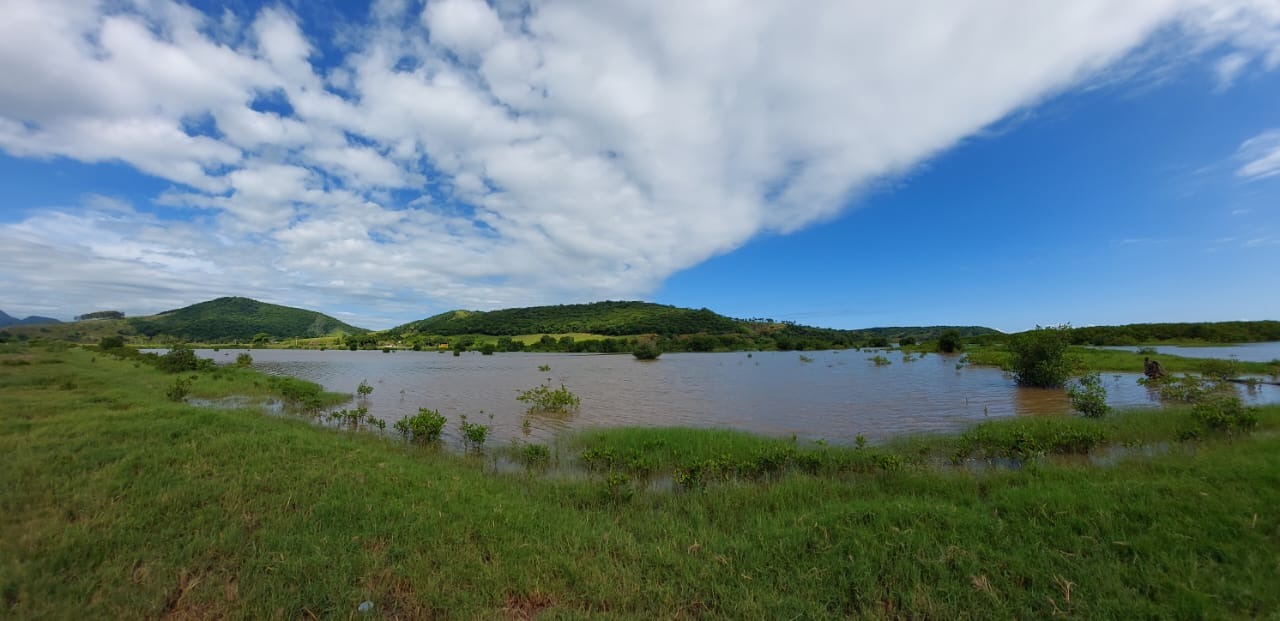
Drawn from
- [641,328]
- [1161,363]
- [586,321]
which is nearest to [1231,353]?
[1161,363]

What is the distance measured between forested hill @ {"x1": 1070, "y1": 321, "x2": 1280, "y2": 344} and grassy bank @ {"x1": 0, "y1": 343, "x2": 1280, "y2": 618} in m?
80.4

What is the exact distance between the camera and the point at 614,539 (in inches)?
239

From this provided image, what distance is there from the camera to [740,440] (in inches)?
512

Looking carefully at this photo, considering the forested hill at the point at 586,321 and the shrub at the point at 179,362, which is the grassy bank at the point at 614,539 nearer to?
the shrub at the point at 179,362

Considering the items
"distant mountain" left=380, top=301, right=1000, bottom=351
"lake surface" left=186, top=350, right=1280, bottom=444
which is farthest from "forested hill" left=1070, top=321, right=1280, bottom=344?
"lake surface" left=186, top=350, right=1280, bottom=444

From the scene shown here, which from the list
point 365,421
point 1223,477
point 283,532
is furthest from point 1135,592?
point 365,421

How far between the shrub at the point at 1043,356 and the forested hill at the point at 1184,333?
183 feet

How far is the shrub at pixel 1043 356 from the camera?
78.4 ft

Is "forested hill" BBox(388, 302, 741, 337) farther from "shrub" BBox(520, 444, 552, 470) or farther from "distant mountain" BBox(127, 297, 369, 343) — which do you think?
"shrub" BBox(520, 444, 552, 470)

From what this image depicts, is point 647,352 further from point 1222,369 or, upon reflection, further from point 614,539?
A: point 614,539

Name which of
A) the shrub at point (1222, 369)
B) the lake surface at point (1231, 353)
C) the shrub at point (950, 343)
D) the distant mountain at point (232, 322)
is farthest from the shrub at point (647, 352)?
the distant mountain at point (232, 322)

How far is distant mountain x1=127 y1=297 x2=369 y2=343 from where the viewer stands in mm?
144000

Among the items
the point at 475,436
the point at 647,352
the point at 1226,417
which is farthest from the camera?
the point at 647,352

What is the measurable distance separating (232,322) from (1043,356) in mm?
207751
